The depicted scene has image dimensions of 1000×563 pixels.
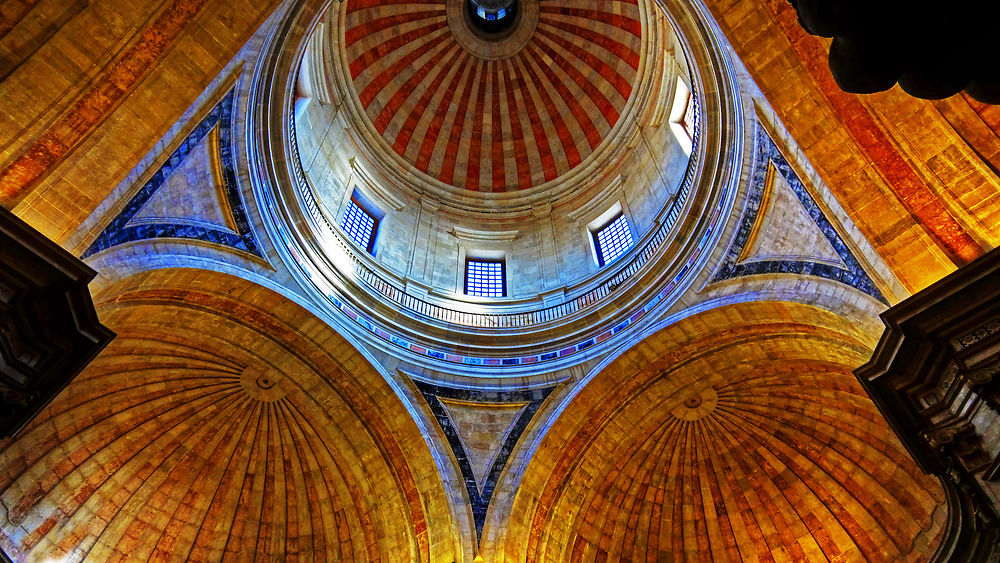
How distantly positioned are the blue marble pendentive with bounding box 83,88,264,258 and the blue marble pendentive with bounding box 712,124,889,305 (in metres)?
7.59

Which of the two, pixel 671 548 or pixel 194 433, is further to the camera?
pixel 671 548

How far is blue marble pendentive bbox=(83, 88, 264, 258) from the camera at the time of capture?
802cm

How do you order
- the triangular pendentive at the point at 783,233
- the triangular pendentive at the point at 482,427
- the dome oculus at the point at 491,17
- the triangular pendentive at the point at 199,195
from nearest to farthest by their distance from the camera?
the triangular pendentive at the point at 199,195, the triangular pendentive at the point at 783,233, the triangular pendentive at the point at 482,427, the dome oculus at the point at 491,17

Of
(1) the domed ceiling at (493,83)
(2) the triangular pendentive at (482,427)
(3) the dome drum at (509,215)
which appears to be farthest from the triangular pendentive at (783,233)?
(1) the domed ceiling at (493,83)

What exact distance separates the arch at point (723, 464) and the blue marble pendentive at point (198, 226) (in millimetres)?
6443

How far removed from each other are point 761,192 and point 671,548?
23.8ft

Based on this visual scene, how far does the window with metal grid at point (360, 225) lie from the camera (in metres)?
14.5

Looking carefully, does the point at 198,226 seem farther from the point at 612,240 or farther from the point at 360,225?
the point at 612,240

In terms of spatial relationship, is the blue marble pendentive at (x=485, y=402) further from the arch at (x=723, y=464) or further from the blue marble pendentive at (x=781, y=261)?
the blue marble pendentive at (x=781, y=261)

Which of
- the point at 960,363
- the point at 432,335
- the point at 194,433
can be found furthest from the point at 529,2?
the point at 960,363

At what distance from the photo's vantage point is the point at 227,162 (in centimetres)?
983

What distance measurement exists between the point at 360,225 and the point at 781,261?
30.2 feet

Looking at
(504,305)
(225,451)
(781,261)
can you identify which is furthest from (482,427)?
(781,261)

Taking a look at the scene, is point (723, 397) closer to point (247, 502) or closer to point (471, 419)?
point (471, 419)
